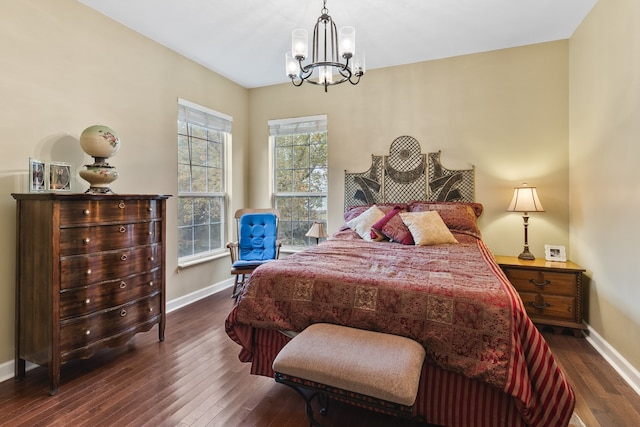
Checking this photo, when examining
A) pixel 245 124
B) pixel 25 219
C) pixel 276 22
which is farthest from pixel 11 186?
pixel 245 124

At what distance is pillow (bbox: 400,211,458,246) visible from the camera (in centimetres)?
292

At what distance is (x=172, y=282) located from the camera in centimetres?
346

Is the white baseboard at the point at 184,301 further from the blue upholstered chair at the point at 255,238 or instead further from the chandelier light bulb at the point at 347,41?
the chandelier light bulb at the point at 347,41

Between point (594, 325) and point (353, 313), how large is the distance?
2385 millimetres

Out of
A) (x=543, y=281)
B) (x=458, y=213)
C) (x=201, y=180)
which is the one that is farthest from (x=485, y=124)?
(x=201, y=180)

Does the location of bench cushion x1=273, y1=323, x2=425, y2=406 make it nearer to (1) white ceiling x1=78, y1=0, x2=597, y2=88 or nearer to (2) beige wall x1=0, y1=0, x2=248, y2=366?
(2) beige wall x1=0, y1=0, x2=248, y2=366

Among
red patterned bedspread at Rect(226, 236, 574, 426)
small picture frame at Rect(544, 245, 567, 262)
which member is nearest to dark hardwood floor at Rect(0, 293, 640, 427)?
red patterned bedspread at Rect(226, 236, 574, 426)

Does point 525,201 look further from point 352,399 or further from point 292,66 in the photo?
point 352,399

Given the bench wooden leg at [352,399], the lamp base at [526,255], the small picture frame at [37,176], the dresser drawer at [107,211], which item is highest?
the small picture frame at [37,176]

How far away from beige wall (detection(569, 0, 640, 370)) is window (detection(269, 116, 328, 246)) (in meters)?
2.70

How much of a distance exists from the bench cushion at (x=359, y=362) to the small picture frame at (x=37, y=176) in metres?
2.09

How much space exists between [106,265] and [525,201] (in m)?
3.68

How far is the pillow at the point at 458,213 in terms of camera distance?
3.20 metres

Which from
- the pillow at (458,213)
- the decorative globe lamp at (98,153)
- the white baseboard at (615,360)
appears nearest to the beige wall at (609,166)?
the white baseboard at (615,360)
